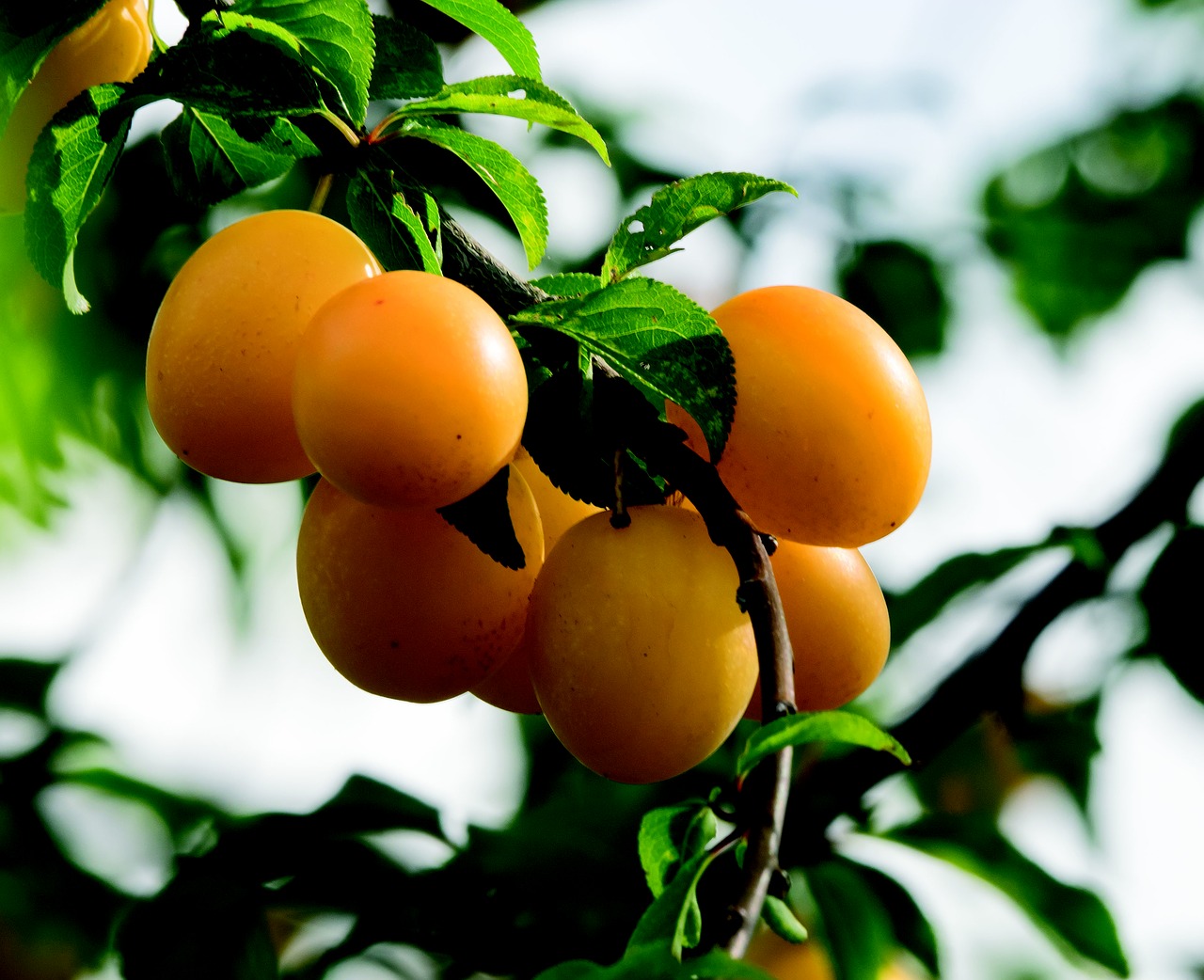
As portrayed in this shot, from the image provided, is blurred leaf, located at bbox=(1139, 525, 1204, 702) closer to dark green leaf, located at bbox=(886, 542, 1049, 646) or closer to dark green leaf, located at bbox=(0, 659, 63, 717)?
dark green leaf, located at bbox=(886, 542, 1049, 646)

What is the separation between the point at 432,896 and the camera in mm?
1096

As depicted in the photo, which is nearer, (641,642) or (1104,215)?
(641,642)

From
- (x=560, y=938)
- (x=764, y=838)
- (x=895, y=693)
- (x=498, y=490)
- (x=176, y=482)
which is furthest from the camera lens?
(x=895, y=693)

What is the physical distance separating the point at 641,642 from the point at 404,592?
5.1 inches

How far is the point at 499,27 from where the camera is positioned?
0.65m

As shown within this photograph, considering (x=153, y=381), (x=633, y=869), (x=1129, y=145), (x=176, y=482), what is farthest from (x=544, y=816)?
(x=1129, y=145)

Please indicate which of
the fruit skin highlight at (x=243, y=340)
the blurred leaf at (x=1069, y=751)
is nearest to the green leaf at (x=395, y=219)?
the fruit skin highlight at (x=243, y=340)

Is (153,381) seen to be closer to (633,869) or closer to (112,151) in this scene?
(112,151)

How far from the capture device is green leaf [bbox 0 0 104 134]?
60 cm

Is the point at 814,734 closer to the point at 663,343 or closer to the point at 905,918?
the point at 663,343

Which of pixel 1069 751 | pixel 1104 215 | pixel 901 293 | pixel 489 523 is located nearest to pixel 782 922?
pixel 489 523

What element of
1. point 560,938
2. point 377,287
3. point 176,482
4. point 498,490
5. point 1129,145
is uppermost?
point 377,287

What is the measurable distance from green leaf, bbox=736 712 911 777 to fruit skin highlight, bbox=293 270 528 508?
178 millimetres

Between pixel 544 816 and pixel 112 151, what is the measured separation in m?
0.74
